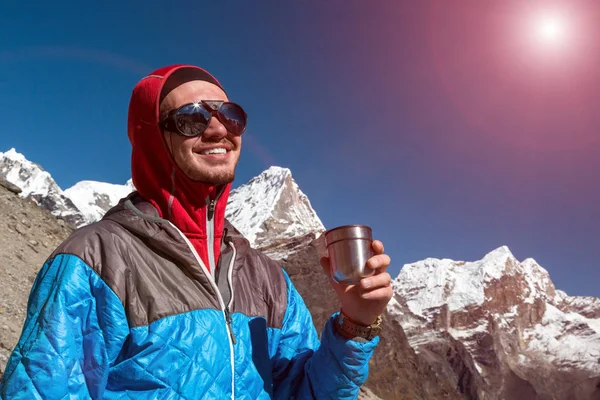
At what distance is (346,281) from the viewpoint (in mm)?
2555

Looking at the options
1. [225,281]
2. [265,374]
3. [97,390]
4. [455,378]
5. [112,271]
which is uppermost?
[455,378]

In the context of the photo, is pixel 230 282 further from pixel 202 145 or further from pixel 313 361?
pixel 202 145

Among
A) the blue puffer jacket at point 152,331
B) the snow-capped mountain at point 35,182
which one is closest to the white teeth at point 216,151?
the blue puffer jacket at point 152,331

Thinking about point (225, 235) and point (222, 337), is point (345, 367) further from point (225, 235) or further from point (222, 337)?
point (225, 235)

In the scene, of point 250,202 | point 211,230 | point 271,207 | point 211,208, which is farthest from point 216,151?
point 250,202

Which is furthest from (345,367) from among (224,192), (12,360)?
(12,360)

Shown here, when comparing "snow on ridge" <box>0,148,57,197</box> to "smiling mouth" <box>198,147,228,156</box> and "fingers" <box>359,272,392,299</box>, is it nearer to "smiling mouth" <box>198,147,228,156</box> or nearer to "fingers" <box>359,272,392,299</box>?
"smiling mouth" <box>198,147,228,156</box>

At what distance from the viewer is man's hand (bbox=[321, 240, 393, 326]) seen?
2.50 m

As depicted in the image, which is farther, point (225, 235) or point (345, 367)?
point (225, 235)

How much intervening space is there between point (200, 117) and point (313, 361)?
159cm

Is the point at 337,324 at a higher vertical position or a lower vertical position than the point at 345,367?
higher

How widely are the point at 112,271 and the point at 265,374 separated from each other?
1.07 m

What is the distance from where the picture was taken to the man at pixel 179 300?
2129 millimetres

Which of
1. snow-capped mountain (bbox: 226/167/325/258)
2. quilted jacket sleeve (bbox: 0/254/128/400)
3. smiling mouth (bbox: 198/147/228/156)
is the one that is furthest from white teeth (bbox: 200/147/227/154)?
snow-capped mountain (bbox: 226/167/325/258)
